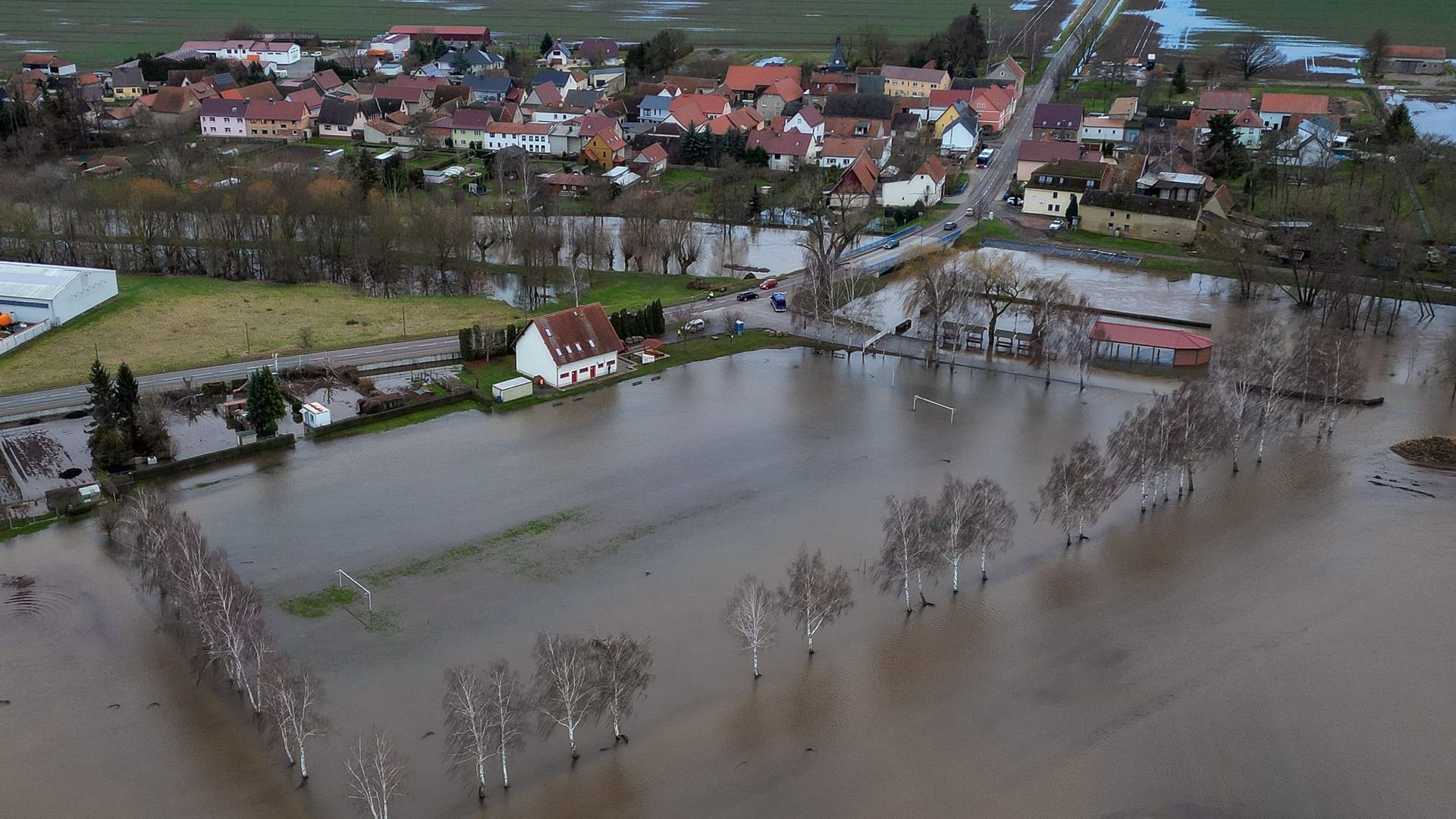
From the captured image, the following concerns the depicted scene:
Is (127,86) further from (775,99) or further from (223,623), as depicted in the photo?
(223,623)

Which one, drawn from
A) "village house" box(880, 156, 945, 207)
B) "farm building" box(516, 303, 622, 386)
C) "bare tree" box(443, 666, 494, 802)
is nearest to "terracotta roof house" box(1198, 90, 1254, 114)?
"village house" box(880, 156, 945, 207)

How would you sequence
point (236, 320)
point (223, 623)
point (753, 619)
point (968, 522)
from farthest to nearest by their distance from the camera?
1. point (236, 320)
2. point (968, 522)
3. point (753, 619)
4. point (223, 623)

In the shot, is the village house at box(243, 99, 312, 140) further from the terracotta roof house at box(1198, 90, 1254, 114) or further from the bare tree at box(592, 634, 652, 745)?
the bare tree at box(592, 634, 652, 745)

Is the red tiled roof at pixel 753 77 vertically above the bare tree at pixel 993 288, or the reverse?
the red tiled roof at pixel 753 77

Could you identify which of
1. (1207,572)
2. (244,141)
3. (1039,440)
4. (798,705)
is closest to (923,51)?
(244,141)

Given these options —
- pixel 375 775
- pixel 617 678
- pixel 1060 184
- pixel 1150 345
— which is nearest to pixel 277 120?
pixel 1060 184

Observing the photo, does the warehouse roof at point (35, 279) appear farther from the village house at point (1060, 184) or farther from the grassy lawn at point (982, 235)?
the village house at point (1060, 184)

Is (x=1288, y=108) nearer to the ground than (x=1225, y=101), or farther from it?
nearer to the ground

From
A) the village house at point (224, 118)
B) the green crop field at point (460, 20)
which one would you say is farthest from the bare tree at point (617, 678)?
the green crop field at point (460, 20)
